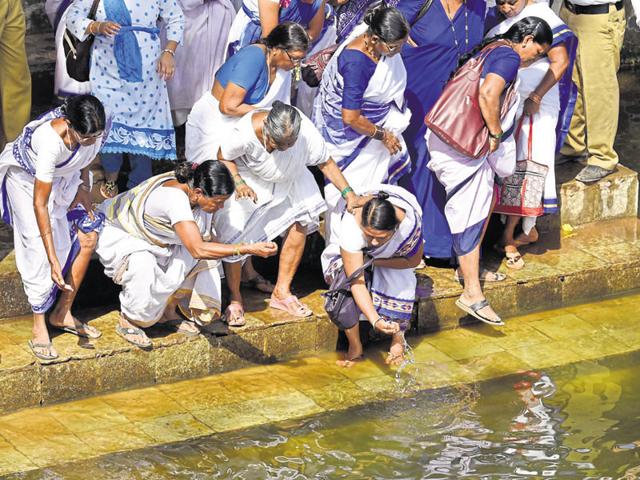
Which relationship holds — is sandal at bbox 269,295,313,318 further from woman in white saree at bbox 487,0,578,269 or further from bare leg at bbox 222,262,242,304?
woman in white saree at bbox 487,0,578,269

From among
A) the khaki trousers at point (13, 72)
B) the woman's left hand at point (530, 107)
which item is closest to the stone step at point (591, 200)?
the woman's left hand at point (530, 107)

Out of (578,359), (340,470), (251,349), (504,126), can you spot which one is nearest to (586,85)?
(504,126)

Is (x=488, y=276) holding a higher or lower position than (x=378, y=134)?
lower

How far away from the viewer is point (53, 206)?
8.35m

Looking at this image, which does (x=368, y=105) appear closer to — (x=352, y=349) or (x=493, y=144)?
(x=493, y=144)

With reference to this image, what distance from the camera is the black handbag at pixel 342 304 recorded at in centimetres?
881

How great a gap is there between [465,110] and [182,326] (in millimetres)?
2074

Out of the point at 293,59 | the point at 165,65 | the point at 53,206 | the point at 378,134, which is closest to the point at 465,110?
the point at 378,134

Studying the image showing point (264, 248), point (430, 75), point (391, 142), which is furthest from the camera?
point (430, 75)

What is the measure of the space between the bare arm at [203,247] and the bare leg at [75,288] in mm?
534

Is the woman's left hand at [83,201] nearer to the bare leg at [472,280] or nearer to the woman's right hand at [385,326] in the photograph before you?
the woman's right hand at [385,326]

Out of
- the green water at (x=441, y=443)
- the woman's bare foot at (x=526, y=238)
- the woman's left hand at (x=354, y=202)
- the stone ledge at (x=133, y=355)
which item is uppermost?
the woman's left hand at (x=354, y=202)

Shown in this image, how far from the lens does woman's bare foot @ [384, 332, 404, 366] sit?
9.04 m

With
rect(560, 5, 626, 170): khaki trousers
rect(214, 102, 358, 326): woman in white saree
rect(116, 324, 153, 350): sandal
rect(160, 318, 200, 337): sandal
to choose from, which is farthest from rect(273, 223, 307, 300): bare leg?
rect(560, 5, 626, 170): khaki trousers
